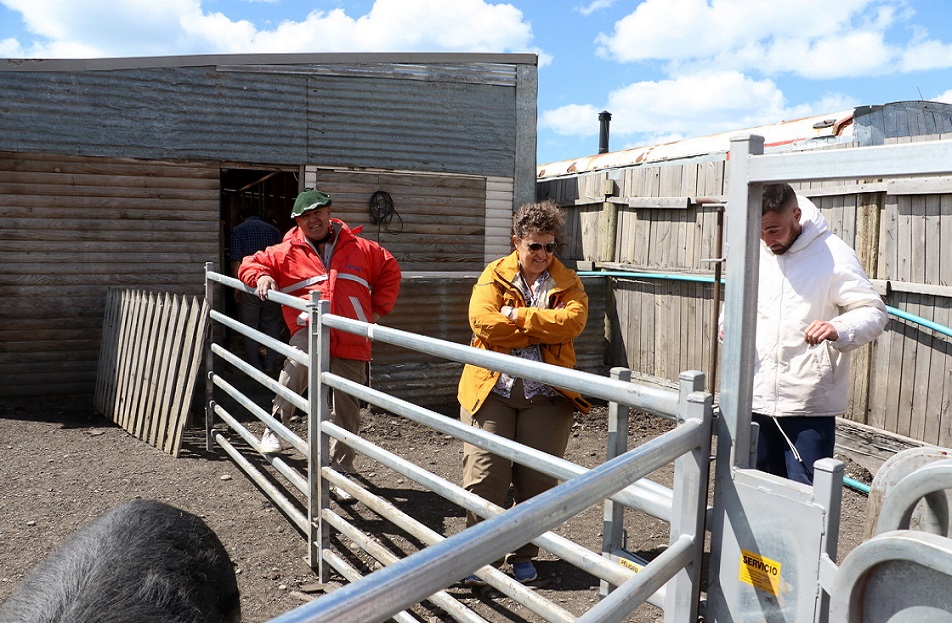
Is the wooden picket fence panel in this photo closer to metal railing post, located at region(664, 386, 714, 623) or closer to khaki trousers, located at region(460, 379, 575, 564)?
khaki trousers, located at region(460, 379, 575, 564)

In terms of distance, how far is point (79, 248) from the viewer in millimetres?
7977

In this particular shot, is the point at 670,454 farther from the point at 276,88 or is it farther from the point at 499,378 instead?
the point at 276,88

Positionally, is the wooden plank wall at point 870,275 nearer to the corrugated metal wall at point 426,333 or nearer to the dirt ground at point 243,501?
the dirt ground at point 243,501

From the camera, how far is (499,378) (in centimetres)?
358

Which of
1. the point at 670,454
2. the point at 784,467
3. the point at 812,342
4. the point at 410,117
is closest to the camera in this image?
the point at 670,454

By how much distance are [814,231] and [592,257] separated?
653 cm

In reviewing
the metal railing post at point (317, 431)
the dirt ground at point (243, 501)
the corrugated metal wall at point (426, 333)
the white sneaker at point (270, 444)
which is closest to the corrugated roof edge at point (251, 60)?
the corrugated metal wall at point (426, 333)

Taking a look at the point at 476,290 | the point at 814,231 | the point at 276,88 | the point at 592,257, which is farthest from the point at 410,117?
the point at 814,231

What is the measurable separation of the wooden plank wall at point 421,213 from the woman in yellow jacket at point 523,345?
5801 mm

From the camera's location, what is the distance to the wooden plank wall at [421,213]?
30.2ft

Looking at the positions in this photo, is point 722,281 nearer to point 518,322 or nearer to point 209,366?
point 518,322

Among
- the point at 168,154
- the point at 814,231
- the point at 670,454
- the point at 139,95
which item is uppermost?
the point at 139,95

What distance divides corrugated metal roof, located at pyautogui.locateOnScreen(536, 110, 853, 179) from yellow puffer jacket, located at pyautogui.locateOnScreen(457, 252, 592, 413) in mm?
2229

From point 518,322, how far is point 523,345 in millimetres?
135
